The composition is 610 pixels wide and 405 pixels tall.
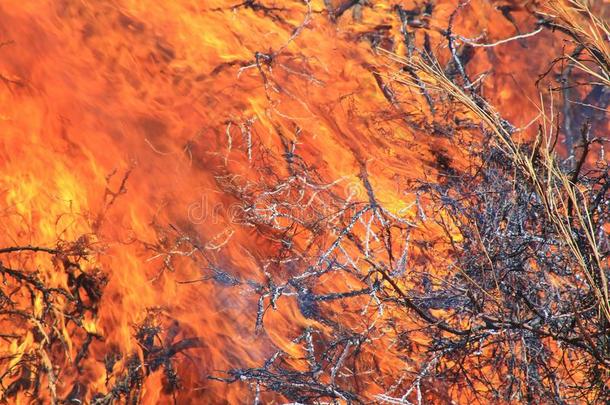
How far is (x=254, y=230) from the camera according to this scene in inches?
203

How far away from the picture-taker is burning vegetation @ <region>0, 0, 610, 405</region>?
407 cm

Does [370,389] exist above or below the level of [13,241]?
above

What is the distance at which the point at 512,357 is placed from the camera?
409 cm

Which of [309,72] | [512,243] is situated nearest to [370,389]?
[512,243]

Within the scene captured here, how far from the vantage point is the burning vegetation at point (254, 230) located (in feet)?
13.4

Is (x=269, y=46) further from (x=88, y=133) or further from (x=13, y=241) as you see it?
(x=13, y=241)

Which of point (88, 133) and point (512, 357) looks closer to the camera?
point (512, 357)

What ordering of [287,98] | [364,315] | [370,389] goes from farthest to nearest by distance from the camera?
[287,98]
[364,315]
[370,389]

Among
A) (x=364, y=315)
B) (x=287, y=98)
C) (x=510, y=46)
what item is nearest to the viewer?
(x=364, y=315)

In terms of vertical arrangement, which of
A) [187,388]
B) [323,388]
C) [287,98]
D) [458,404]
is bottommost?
[187,388]

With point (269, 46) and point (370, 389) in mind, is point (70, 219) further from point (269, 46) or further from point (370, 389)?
point (269, 46)

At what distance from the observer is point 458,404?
4461mm

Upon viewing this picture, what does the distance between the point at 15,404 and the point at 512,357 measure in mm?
2692

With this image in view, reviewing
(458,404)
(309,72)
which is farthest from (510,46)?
(458,404)
